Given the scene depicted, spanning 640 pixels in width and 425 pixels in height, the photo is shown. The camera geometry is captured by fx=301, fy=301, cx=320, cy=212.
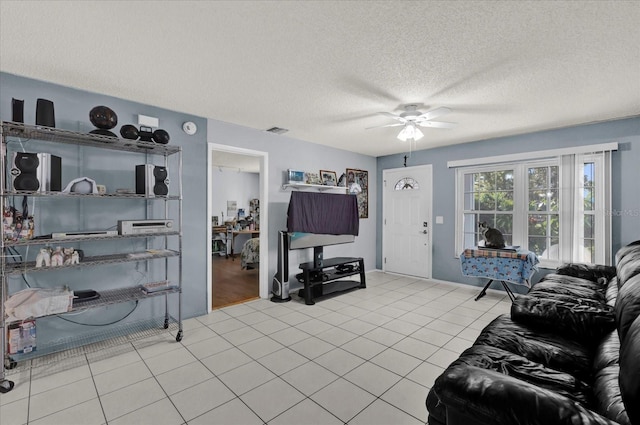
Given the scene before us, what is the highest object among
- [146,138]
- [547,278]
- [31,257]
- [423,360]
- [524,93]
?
[524,93]

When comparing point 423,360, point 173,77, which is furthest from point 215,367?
point 173,77

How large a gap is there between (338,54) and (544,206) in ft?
12.5

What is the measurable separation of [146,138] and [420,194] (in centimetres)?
434

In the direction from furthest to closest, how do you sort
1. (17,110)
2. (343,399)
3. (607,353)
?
1. (17,110)
2. (343,399)
3. (607,353)

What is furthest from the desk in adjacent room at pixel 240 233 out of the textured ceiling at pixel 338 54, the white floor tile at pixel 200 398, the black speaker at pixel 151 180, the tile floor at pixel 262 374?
the white floor tile at pixel 200 398

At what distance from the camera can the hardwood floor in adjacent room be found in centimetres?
426

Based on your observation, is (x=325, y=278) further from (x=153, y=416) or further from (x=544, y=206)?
(x=544, y=206)

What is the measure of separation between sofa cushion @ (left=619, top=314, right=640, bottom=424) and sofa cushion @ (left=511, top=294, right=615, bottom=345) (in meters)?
1.05

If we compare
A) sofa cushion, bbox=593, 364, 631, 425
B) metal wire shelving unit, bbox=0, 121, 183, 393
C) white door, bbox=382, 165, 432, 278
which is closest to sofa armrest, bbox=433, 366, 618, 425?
sofa cushion, bbox=593, 364, 631, 425

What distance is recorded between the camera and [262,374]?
7.73ft

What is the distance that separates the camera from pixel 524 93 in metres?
2.84

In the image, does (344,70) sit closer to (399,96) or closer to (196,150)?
(399,96)

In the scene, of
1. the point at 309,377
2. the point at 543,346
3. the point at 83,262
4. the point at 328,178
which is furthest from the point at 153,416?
the point at 328,178

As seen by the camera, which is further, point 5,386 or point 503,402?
point 5,386
